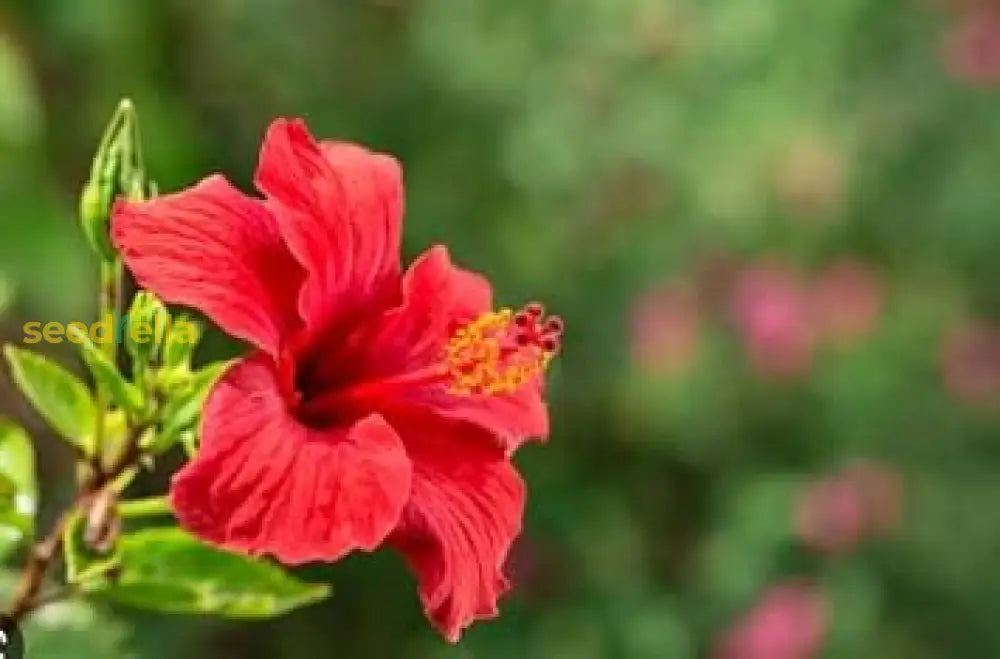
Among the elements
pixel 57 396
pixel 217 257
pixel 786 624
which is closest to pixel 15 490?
pixel 57 396

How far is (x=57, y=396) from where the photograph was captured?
2.65ft

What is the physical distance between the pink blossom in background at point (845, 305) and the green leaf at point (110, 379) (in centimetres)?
158

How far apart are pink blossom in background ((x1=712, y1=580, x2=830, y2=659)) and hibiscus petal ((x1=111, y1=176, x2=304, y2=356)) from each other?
4.84 feet

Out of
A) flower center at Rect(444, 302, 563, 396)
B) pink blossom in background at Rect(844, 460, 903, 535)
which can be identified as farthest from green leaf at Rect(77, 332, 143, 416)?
pink blossom in background at Rect(844, 460, 903, 535)

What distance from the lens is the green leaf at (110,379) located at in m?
0.72

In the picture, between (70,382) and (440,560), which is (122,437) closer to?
(70,382)

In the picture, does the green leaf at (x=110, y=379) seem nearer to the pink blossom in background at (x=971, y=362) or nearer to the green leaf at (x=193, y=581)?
the green leaf at (x=193, y=581)

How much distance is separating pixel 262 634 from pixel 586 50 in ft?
2.45

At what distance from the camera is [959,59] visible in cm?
236

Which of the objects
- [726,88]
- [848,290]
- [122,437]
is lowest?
[848,290]

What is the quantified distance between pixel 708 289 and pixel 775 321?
0.31ft

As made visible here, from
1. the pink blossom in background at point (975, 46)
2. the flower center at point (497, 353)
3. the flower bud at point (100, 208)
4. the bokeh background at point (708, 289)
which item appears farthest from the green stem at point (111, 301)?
the pink blossom in background at point (975, 46)

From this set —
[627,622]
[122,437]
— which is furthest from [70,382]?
[627,622]

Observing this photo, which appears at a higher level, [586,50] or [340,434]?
[340,434]
